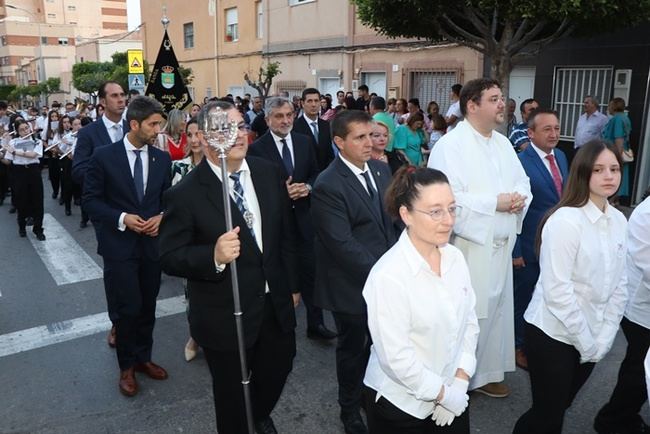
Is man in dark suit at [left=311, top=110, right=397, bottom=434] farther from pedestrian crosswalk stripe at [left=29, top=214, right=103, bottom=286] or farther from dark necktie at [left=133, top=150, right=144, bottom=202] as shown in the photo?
pedestrian crosswalk stripe at [left=29, top=214, right=103, bottom=286]

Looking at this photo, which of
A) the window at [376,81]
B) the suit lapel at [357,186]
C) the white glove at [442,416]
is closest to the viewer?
the white glove at [442,416]

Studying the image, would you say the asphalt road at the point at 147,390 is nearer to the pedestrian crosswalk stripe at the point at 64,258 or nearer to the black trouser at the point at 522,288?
the black trouser at the point at 522,288

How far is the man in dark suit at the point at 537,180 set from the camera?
4496 mm

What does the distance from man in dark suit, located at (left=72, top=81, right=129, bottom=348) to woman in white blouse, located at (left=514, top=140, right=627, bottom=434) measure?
3657mm

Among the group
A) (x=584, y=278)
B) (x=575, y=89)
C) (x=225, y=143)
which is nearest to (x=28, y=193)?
(x=225, y=143)

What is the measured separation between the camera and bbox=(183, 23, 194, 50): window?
28.2 m

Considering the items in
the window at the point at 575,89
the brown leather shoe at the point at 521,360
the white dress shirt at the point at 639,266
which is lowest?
the brown leather shoe at the point at 521,360

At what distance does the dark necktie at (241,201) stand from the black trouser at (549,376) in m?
1.61

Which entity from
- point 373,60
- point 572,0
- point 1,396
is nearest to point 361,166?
point 1,396

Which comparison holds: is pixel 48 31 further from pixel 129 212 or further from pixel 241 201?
pixel 241 201

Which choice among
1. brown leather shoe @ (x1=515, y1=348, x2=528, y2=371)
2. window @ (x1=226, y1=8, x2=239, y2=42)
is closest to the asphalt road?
brown leather shoe @ (x1=515, y1=348, x2=528, y2=371)

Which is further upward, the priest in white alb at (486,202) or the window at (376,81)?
the window at (376,81)

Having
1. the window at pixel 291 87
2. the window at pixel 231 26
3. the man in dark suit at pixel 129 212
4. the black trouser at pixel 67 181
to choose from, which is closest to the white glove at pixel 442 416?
the man in dark suit at pixel 129 212

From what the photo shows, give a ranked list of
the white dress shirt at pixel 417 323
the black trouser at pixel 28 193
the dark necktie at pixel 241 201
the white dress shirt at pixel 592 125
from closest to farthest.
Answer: the white dress shirt at pixel 417 323
the dark necktie at pixel 241 201
the black trouser at pixel 28 193
the white dress shirt at pixel 592 125
